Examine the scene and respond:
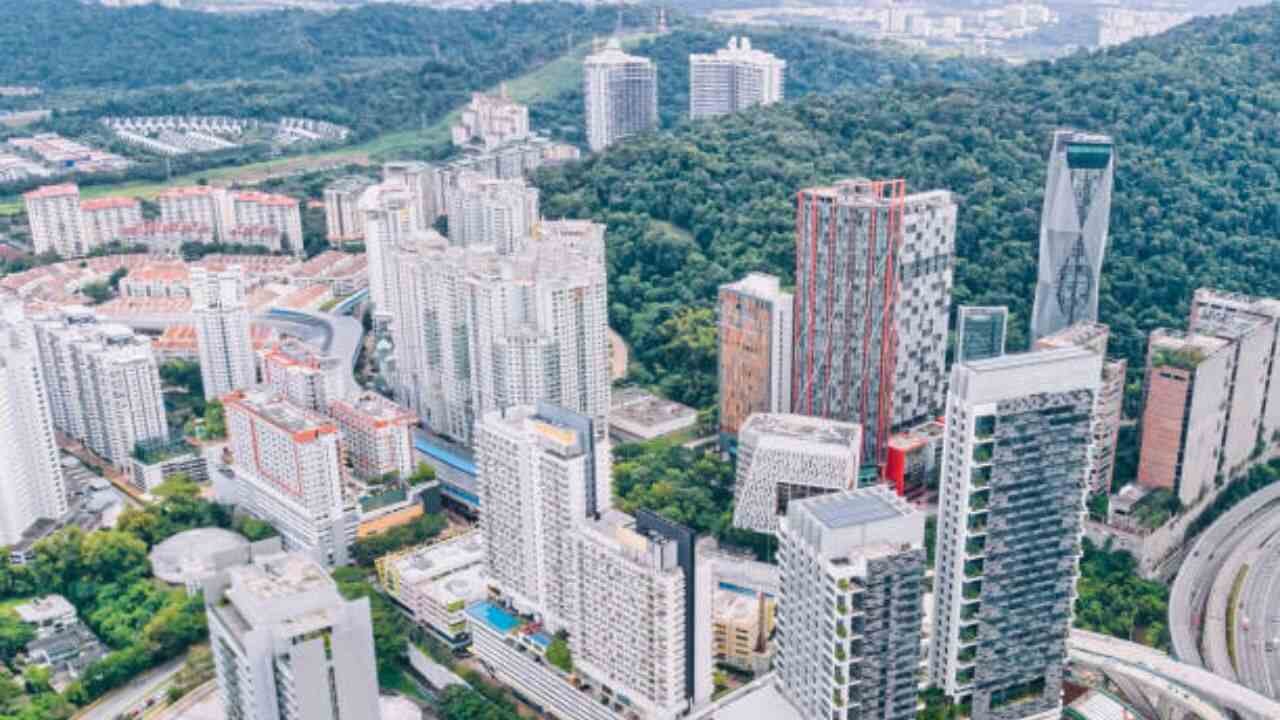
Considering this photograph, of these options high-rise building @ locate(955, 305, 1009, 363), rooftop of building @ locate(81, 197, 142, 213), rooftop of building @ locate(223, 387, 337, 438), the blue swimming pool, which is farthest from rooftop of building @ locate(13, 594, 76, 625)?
rooftop of building @ locate(81, 197, 142, 213)

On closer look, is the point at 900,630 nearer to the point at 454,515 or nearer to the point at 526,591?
the point at 526,591

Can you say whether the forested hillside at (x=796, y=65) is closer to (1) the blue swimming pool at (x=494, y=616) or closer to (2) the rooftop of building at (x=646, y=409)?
(2) the rooftop of building at (x=646, y=409)

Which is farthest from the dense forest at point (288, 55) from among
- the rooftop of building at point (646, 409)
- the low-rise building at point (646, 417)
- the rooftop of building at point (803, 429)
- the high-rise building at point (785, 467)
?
the high-rise building at point (785, 467)

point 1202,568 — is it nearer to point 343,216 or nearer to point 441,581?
point 441,581

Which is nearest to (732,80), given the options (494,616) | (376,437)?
(376,437)

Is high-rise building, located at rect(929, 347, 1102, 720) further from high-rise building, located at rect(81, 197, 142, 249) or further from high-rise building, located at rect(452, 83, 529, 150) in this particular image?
high-rise building, located at rect(452, 83, 529, 150)

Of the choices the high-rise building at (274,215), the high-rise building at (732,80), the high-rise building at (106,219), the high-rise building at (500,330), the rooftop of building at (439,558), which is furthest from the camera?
the high-rise building at (732,80)
